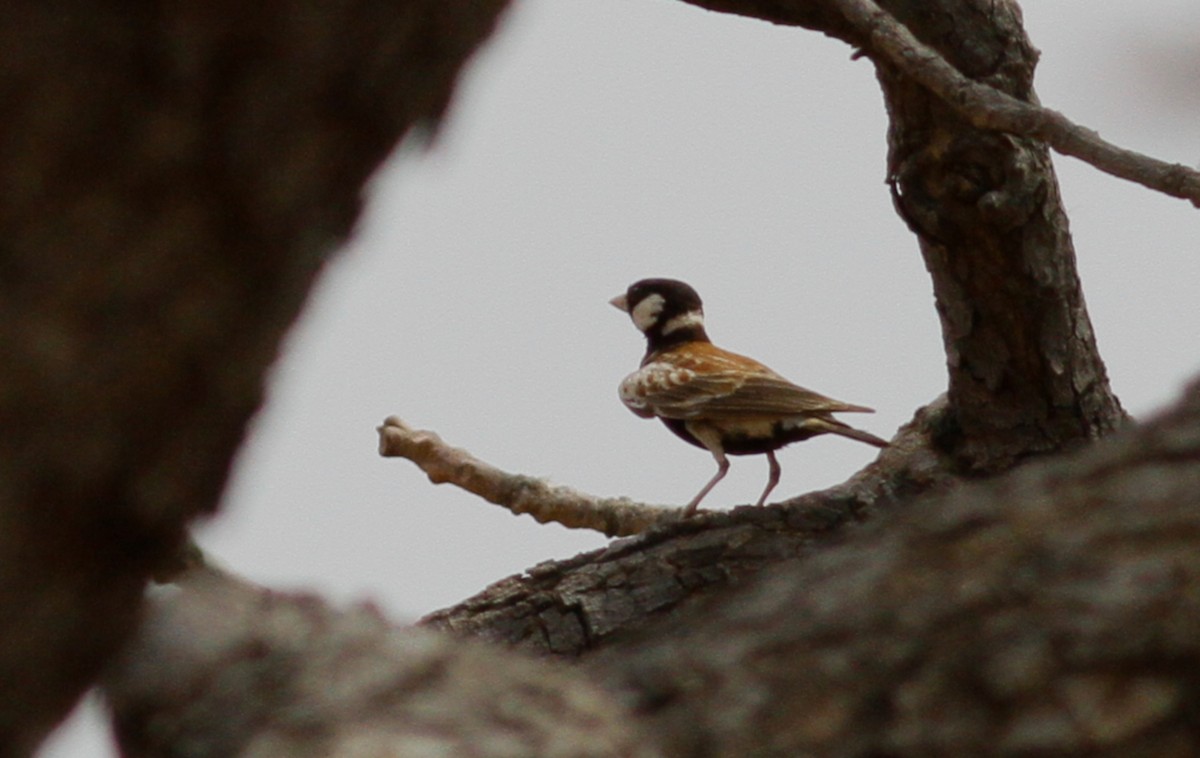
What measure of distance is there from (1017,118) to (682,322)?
480 cm

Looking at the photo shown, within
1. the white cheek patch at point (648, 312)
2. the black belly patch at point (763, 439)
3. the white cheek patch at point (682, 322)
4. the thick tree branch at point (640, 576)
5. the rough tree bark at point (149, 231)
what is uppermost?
the white cheek patch at point (648, 312)

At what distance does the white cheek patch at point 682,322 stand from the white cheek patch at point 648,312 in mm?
71

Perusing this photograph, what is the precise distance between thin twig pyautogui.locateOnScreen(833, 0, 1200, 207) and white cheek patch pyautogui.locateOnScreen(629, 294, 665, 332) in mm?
4562

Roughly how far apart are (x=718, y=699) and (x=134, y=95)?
0.59 m

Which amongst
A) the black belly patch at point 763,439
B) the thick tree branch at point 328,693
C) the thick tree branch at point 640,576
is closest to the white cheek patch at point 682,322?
the black belly patch at point 763,439

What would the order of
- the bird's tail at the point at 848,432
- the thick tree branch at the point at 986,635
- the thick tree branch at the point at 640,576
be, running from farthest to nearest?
1. the bird's tail at the point at 848,432
2. the thick tree branch at the point at 640,576
3. the thick tree branch at the point at 986,635

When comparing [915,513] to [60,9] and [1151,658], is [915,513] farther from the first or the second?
[60,9]

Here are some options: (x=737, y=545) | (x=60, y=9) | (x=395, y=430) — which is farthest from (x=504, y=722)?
(x=395, y=430)

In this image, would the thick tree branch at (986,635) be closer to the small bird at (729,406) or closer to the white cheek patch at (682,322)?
the small bird at (729,406)

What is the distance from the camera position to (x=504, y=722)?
3.83 feet

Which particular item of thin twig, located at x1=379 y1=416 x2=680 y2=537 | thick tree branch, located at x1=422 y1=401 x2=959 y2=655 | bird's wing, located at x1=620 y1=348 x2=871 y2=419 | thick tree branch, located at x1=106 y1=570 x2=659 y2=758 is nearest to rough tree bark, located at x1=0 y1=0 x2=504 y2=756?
thick tree branch, located at x1=106 y1=570 x2=659 y2=758

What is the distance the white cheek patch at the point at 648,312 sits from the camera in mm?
7875

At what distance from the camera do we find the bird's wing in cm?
613

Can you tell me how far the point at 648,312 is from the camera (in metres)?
7.89
